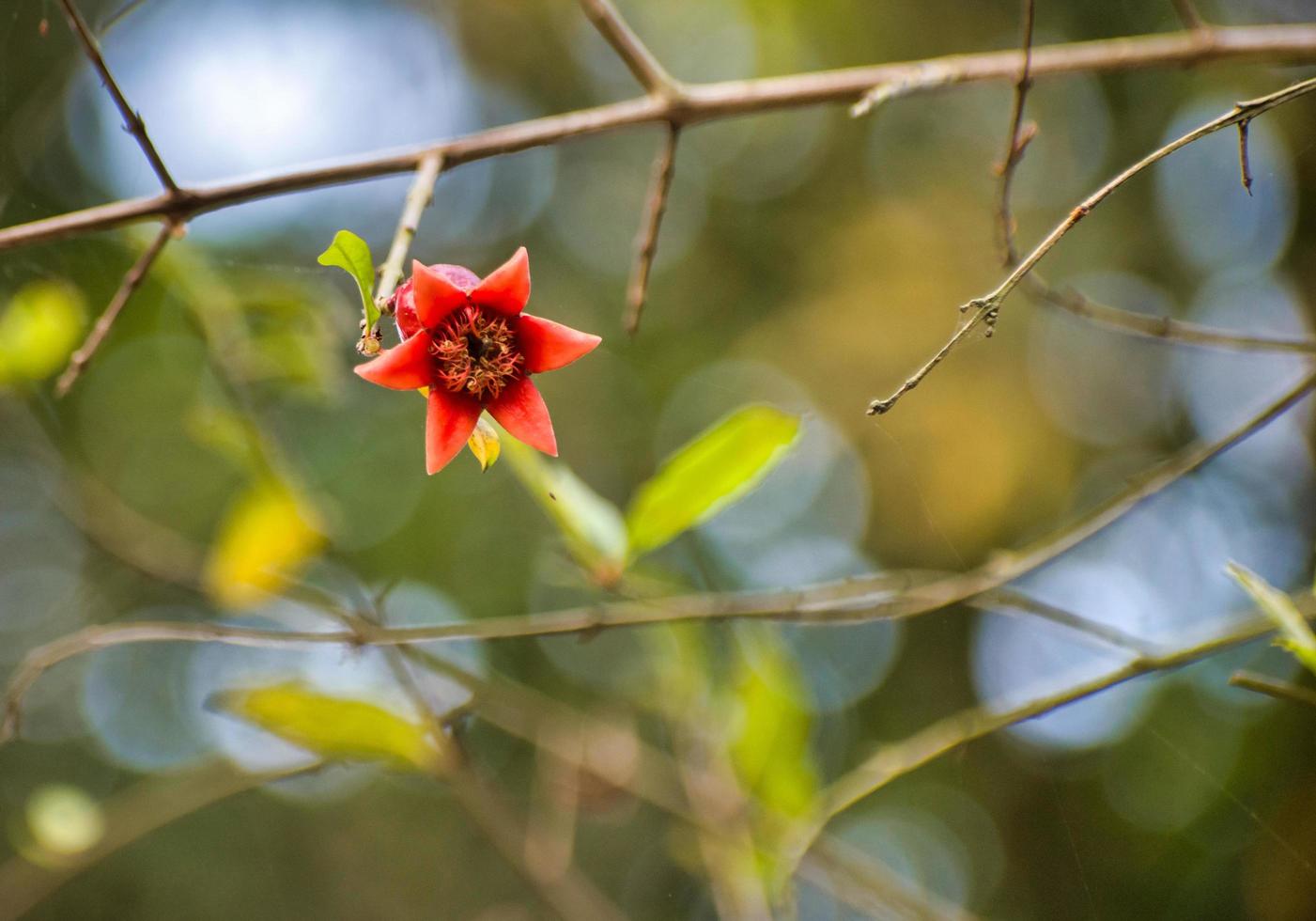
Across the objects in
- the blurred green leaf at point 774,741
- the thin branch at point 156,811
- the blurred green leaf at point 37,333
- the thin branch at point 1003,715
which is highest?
the blurred green leaf at point 37,333

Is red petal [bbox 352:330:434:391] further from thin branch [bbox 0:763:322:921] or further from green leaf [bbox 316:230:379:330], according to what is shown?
thin branch [bbox 0:763:322:921]

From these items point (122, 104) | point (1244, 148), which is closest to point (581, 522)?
point (122, 104)

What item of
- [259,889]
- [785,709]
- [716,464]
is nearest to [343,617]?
[716,464]

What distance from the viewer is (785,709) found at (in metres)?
1.44

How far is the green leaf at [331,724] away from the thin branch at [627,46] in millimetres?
822

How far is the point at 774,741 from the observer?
4.73ft

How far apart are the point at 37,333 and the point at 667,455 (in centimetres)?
157

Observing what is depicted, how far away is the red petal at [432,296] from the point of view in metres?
→ 0.69

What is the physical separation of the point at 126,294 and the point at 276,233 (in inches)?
83.2

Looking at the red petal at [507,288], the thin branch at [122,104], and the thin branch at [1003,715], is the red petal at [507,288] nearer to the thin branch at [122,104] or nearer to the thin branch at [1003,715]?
the thin branch at [122,104]

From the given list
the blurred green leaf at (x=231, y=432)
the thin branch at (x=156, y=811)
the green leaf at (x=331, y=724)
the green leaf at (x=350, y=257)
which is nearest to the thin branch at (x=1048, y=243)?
the green leaf at (x=350, y=257)

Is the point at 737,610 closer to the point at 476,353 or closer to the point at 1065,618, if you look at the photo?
the point at 1065,618

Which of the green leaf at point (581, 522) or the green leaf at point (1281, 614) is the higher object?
the green leaf at point (581, 522)

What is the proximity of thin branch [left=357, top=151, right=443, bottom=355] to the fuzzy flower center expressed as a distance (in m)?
0.05
